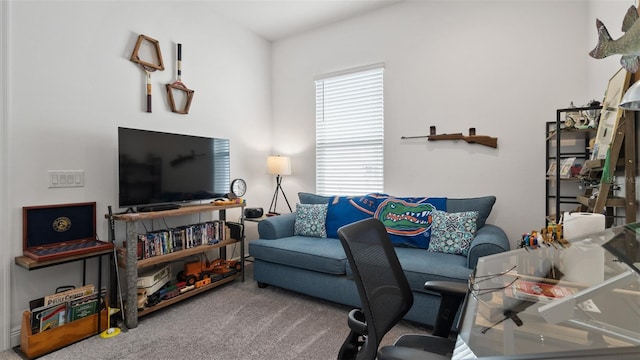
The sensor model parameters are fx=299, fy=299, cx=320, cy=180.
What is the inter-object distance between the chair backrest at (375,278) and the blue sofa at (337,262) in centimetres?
95

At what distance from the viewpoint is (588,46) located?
243 cm

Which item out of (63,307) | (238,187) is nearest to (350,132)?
(238,187)

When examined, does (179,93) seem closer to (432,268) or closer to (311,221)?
(311,221)

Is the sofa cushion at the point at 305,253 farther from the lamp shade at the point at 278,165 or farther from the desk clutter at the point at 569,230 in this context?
the desk clutter at the point at 569,230

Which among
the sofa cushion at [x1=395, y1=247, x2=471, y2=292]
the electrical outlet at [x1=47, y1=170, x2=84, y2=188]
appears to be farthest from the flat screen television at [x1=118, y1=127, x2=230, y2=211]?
the sofa cushion at [x1=395, y1=247, x2=471, y2=292]

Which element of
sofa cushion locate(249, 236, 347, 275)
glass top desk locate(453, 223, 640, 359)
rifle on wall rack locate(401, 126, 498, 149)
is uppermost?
rifle on wall rack locate(401, 126, 498, 149)

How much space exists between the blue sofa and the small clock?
0.66 meters

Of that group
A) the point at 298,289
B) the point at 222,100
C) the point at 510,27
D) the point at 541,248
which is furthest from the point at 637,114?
the point at 222,100

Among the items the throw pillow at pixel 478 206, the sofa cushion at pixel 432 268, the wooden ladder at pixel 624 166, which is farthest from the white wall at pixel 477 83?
the sofa cushion at pixel 432 268

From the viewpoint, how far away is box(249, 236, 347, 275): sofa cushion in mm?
2445

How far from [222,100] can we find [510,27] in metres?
3.01

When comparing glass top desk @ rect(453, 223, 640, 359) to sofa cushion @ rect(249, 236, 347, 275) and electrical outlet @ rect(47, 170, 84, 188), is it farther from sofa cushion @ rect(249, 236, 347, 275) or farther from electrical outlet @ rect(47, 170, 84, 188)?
electrical outlet @ rect(47, 170, 84, 188)

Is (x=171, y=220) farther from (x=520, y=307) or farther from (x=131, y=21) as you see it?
(x=520, y=307)

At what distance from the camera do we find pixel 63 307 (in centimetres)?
196
